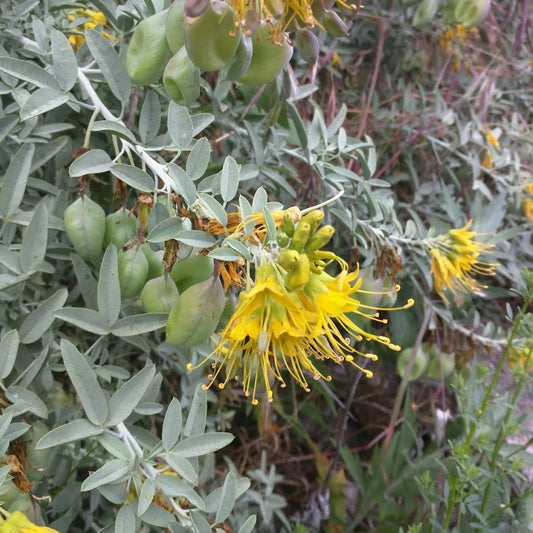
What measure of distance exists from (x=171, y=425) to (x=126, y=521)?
0.31ft

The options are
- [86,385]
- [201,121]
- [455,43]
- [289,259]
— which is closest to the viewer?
[289,259]

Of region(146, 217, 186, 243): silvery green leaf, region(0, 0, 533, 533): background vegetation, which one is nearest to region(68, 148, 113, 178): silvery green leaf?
region(0, 0, 533, 533): background vegetation

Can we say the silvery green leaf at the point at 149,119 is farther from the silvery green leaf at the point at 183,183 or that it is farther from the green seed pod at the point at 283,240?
the green seed pod at the point at 283,240

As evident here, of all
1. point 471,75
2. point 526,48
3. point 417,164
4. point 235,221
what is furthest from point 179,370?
point 526,48

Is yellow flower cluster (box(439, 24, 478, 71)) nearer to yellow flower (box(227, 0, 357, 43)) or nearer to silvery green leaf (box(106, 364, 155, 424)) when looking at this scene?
yellow flower (box(227, 0, 357, 43))

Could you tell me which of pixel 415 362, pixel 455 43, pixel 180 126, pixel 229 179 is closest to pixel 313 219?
pixel 229 179

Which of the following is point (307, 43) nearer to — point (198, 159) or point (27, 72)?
point (198, 159)

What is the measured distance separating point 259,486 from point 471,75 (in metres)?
1.08

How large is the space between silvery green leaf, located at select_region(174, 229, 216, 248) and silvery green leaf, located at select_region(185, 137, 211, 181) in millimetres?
92

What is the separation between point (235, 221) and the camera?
62 centimetres

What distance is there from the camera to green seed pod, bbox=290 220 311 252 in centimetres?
52

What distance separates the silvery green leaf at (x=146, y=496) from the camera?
574 millimetres

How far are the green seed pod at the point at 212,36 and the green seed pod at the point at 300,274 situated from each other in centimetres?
22

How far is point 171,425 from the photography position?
628 millimetres
